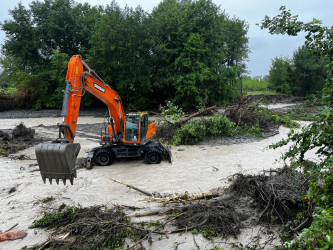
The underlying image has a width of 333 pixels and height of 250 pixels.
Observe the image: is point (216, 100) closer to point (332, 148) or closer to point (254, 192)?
point (254, 192)

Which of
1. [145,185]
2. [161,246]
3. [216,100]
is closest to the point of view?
[161,246]

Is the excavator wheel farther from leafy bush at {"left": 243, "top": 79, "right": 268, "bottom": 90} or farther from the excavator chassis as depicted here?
leafy bush at {"left": 243, "top": 79, "right": 268, "bottom": 90}

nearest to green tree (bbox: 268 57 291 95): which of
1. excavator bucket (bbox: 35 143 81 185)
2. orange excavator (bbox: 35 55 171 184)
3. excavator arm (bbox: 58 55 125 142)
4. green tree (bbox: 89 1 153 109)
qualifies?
green tree (bbox: 89 1 153 109)

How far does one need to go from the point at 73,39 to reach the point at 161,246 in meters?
33.5

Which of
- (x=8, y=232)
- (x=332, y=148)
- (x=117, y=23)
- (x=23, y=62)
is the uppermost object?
(x=117, y=23)

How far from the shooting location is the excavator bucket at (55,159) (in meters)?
6.29

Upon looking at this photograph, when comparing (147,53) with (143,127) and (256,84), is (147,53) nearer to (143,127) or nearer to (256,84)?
(143,127)

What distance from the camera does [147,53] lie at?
28312mm

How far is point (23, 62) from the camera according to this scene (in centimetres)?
3512

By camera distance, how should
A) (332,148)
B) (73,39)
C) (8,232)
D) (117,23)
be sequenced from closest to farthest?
1. (332,148)
2. (8,232)
3. (117,23)
4. (73,39)

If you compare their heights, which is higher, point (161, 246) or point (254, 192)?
point (254, 192)

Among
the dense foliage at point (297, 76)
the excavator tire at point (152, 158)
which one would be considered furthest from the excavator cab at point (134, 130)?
the dense foliage at point (297, 76)

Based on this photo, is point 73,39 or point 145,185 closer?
point 145,185

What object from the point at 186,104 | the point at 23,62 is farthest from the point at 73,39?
the point at 186,104
